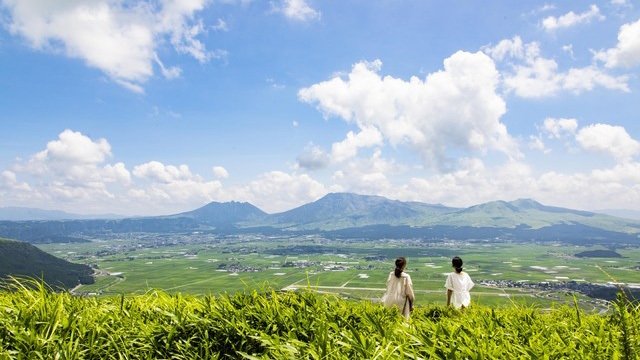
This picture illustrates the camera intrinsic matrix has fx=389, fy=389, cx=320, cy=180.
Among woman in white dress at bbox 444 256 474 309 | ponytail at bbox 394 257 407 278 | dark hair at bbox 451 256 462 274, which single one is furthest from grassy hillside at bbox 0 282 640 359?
dark hair at bbox 451 256 462 274

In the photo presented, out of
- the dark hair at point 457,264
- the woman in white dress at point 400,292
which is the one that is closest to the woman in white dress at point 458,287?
the dark hair at point 457,264

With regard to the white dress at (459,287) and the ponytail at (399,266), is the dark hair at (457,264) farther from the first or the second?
the ponytail at (399,266)

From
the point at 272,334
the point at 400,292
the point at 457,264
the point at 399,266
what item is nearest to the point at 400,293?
the point at 400,292

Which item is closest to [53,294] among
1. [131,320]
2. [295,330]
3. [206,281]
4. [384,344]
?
[131,320]

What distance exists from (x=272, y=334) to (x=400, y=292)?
6962 mm

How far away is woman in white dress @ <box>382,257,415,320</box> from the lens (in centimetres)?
1090

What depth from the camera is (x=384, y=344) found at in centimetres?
409

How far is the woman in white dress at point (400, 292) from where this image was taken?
35.8ft

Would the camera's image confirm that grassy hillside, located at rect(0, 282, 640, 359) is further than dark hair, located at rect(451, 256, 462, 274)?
No

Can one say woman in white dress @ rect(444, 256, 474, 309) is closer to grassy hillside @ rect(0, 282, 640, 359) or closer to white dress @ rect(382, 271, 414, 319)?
white dress @ rect(382, 271, 414, 319)

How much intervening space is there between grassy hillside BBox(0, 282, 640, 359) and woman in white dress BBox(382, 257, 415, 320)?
480cm

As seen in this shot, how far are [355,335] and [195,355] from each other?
1.89 m

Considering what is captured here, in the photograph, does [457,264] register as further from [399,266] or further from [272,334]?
[272,334]

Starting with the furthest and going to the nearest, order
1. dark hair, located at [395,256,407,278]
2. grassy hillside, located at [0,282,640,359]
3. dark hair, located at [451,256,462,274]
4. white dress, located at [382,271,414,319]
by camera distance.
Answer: dark hair, located at [451,256,462,274], dark hair, located at [395,256,407,278], white dress, located at [382,271,414,319], grassy hillside, located at [0,282,640,359]
